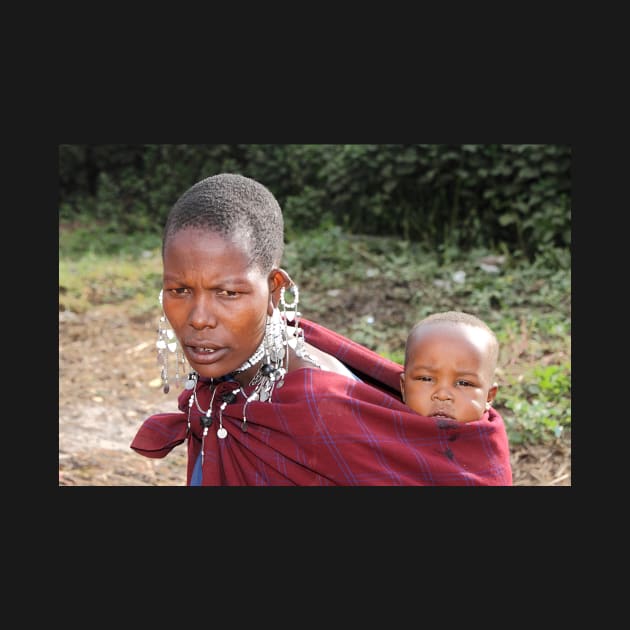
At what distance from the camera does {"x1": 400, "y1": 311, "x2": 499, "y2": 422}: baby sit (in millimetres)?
2602

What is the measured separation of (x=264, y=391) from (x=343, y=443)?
0.34 m

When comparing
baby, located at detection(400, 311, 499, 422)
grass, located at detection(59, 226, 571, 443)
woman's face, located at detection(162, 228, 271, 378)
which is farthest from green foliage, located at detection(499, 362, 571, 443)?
woman's face, located at detection(162, 228, 271, 378)

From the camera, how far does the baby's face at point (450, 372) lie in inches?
102

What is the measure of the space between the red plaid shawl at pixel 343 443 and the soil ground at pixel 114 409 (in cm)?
214

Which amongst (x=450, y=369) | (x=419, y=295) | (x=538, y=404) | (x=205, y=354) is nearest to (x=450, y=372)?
(x=450, y=369)

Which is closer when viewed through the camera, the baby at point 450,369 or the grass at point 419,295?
the baby at point 450,369

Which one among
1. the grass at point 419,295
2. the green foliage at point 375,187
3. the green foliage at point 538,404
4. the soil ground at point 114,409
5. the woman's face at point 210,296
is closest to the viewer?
the woman's face at point 210,296

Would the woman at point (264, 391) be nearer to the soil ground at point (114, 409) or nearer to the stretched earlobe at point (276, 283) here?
the stretched earlobe at point (276, 283)

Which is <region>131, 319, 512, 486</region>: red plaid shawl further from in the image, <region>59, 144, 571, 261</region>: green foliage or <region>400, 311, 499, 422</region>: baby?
<region>59, 144, 571, 261</region>: green foliage

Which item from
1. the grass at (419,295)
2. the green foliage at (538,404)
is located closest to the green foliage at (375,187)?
the grass at (419,295)

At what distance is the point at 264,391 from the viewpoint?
8.50 feet

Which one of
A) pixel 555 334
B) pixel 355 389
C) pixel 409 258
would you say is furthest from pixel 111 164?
pixel 355 389

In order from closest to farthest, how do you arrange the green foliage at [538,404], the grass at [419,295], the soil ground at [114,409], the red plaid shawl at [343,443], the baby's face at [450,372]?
the red plaid shawl at [343,443] < the baby's face at [450,372] < the soil ground at [114,409] < the green foliage at [538,404] < the grass at [419,295]

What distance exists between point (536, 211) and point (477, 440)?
19.3ft
